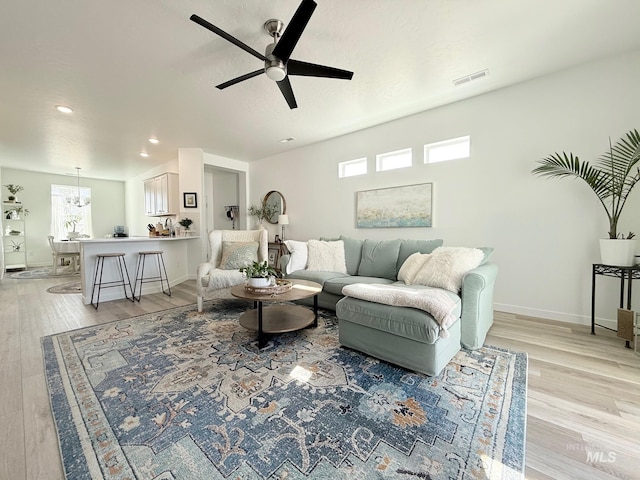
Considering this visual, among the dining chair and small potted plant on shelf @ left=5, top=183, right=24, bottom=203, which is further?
small potted plant on shelf @ left=5, top=183, right=24, bottom=203

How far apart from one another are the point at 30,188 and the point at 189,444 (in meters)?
9.48

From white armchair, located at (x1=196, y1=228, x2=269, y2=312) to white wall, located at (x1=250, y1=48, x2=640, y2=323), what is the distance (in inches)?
81.1

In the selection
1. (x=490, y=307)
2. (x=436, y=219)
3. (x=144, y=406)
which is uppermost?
(x=436, y=219)

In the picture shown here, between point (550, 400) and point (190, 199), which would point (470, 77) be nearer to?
point (550, 400)

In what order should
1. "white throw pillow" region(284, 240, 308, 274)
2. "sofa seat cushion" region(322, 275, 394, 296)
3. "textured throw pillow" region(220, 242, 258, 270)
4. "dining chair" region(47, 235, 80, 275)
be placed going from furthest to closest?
"dining chair" region(47, 235, 80, 275) → "white throw pillow" region(284, 240, 308, 274) → "textured throw pillow" region(220, 242, 258, 270) → "sofa seat cushion" region(322, 275, 394, 296)

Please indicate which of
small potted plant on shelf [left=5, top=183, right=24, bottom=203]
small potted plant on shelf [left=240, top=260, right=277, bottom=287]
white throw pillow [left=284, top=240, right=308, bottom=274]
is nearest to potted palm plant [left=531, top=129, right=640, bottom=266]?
white throw pillow [left=284, top=240, right=308, bottom=274]

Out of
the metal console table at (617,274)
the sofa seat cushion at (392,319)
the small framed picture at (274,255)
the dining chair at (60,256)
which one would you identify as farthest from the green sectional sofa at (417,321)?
the dining chair at (60,256)

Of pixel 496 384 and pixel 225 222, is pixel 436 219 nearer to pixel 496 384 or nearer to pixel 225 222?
pixel 496 384

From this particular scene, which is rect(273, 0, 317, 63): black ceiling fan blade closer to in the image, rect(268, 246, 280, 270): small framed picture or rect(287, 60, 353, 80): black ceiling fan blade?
rect(287, 60, 353, 80): black ceiling fan blade

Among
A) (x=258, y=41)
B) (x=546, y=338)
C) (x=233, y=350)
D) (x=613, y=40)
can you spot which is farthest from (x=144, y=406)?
(x=613, y=40)

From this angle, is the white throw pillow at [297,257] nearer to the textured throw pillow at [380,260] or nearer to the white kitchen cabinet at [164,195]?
the textured throw pillow at [380,260]

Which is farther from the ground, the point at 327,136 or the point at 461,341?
the point at 327,136

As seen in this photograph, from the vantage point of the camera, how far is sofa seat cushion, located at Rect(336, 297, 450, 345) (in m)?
1.74

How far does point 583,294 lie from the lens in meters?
2.70
